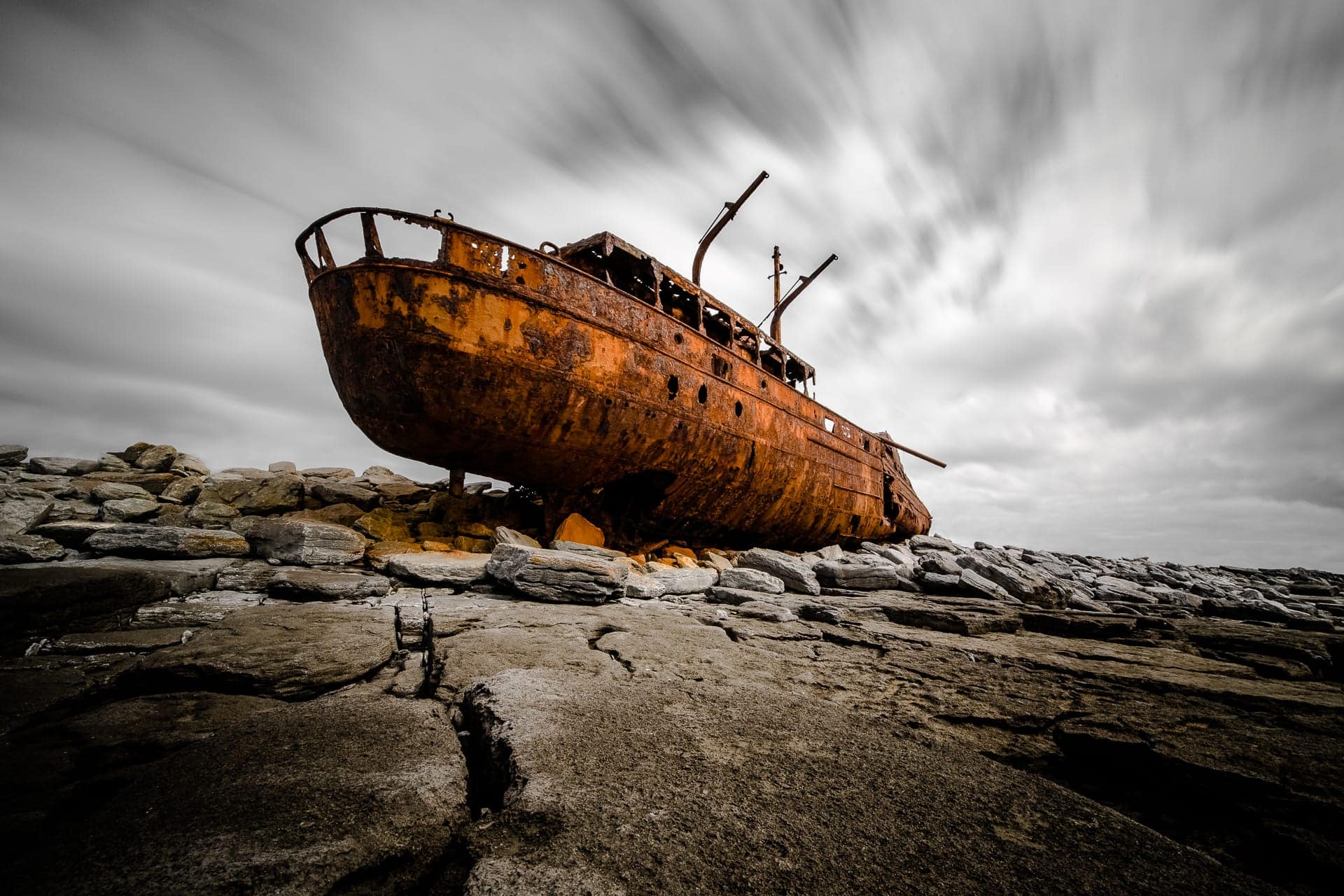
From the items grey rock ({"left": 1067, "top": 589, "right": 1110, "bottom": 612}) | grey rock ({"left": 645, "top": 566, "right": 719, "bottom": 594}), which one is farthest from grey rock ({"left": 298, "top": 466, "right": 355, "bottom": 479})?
grey rock ({"left": 1067, "top": 589, "right": 1110, "bottom": 612})

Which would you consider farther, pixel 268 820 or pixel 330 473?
pixel 330 473

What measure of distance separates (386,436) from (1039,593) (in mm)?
6693

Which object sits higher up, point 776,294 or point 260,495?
point 776,294

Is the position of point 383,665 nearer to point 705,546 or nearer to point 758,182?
point 705,546

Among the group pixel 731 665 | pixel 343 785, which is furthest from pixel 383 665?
pixel 731 665

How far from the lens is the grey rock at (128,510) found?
523 centimetres

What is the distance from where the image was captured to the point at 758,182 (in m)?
9.86

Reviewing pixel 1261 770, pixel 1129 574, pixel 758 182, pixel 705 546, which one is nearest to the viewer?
pixel 1261 770

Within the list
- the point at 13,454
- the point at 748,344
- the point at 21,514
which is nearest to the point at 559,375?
the point at 748,344

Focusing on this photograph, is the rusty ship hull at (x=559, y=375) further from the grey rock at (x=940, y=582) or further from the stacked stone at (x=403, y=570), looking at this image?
the grey rock at (x=940, y=582)

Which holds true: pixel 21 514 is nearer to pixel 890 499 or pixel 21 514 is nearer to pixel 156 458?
pixel 156 458

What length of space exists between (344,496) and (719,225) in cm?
845

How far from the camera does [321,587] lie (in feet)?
9.29

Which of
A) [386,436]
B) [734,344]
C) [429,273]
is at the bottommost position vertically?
[386,436]
